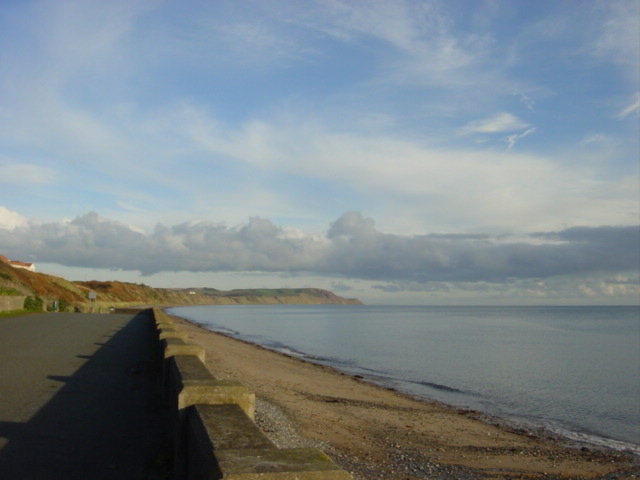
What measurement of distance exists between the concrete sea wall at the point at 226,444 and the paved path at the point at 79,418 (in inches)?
37.6

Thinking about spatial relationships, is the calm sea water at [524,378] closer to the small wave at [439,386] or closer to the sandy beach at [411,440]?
the small wave at [439,386]

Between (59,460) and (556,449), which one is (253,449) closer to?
(59,460)

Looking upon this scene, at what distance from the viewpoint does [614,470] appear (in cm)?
1161

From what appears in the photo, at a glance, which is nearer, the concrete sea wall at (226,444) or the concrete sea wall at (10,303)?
the concrete sea wall at (226,444)

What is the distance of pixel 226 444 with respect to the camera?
13.0 ft

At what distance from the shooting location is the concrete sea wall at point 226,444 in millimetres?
3389

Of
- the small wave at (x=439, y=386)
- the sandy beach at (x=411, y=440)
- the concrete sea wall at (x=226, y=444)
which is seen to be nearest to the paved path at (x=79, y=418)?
the concrete sea wall at (x=226, y=444)

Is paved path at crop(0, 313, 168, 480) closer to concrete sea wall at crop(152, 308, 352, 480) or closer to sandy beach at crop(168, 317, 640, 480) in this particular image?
concrete sea wall at crop(152, 308, 352, 480)

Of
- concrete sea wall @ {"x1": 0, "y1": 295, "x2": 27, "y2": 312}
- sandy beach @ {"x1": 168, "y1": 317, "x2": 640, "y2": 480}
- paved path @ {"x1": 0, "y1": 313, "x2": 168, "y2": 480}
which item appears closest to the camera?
paved path @ {"x1": 0, "y1": 313, "x2": 168, "y2": 480}

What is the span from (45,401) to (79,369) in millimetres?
3939

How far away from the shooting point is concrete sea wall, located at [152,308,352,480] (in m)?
3.39

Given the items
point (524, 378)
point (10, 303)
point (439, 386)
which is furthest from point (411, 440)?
point (10, 303)

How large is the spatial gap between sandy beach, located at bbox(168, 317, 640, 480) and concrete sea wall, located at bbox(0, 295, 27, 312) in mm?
24517

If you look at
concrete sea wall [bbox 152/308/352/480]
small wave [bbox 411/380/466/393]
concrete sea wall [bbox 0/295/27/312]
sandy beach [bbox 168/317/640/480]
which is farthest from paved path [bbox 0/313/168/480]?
concrete sea wall [bbox 0/295/27/312]
